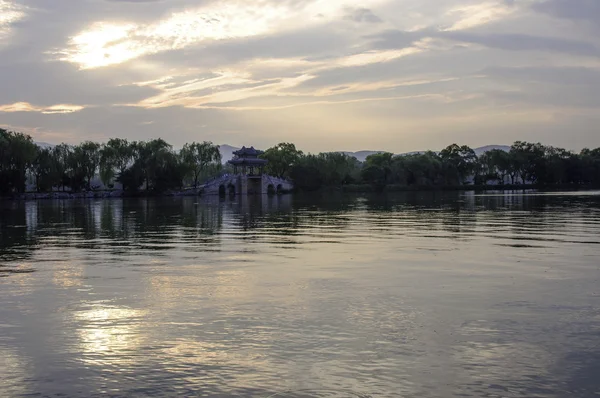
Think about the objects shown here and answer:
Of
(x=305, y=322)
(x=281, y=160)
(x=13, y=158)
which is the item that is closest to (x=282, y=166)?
(x=281, y=160)

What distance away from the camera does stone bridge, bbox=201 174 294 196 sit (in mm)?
127562

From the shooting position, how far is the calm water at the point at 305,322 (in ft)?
25.2

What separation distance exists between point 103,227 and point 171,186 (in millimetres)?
85743

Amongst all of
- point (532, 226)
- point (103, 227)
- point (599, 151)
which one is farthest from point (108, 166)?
point (599, 151)

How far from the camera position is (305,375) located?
789cm

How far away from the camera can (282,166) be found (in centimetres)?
14662

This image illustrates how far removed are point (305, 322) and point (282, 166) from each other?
136465 millimetres

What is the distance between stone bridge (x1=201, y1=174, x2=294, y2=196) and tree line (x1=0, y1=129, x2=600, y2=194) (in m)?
5.40

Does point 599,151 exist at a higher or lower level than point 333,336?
higher

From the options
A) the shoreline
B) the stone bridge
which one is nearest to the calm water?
the shoreline

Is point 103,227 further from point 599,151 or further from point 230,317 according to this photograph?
point 599,151

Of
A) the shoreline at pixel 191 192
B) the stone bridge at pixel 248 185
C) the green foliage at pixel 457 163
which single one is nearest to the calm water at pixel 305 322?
the shoreline at pixel 191 192

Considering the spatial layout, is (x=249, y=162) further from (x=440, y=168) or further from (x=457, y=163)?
(x=457, y=163)

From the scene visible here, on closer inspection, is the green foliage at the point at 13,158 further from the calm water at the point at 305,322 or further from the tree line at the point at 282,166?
the calm water at the point at 305,322
